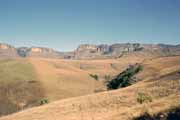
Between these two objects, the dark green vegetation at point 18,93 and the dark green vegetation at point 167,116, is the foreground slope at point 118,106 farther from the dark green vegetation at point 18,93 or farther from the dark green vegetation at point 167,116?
the dark green vegetation at point 18,93

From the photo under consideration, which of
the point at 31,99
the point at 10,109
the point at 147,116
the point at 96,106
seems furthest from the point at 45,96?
the point at 147,116

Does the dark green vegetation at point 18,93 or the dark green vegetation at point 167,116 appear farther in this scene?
the dark green vegetation at point 18,93

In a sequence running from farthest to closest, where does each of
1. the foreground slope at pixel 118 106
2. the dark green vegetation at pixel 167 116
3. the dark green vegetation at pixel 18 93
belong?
1. the dark green vegetation at pixel 18 93
2. the foreground slope at pixel 118 106
3. the dark green vegetation at pixel 167 116

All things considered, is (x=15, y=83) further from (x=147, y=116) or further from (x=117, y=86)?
(x=147, y=116)

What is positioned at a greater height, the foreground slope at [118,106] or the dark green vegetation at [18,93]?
the foreground slope at [118,106]

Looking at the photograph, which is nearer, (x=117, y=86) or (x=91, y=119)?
(x=91, y=119)

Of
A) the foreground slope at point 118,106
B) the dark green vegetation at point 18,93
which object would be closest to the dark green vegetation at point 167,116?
the foreground slope at point 118,106

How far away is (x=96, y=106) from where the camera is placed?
128ft

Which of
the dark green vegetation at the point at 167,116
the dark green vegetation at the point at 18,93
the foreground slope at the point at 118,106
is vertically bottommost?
the dark green vegetation at the point at 18,93

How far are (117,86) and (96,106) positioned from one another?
4604 cm

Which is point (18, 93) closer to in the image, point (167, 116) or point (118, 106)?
point (118, 106)

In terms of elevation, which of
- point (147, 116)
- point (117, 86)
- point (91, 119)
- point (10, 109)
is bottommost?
point (10, 109)

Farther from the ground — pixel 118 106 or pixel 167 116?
pixel 167 116

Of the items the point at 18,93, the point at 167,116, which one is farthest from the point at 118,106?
the point at 18,93
